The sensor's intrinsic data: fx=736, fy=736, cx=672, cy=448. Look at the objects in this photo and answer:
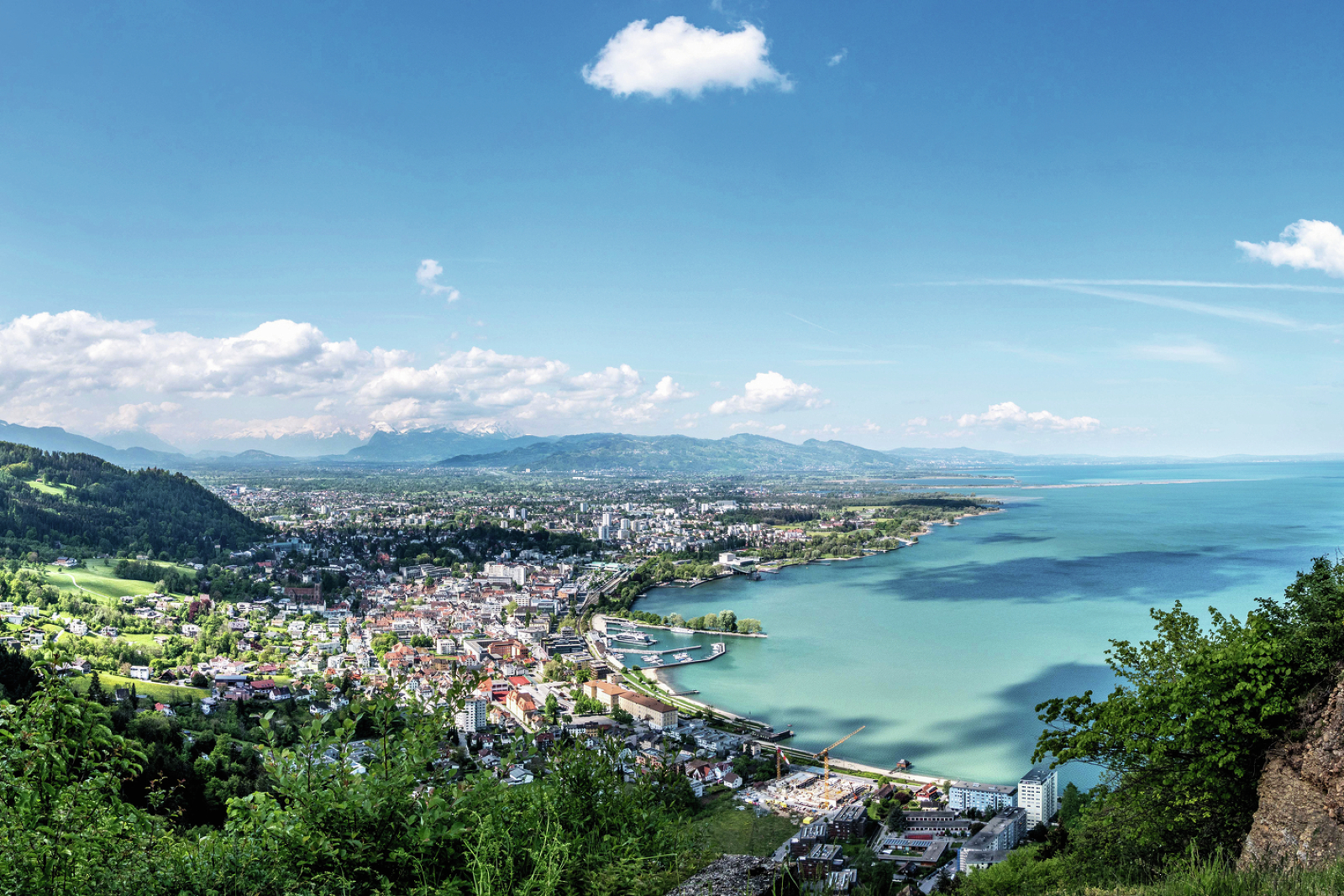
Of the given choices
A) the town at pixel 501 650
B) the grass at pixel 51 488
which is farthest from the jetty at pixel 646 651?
the grass at pixel 51 488

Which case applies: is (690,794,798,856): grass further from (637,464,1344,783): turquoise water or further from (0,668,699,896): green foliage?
(0,668,699,896): green foliage

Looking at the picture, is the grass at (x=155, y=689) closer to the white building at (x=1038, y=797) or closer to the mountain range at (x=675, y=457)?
the white building at (x=1038, y=797)

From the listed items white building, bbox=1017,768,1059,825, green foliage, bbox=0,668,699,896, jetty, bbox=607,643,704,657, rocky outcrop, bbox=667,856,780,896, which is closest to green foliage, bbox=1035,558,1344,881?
rocky outcrop, bbox=667,856,780,896

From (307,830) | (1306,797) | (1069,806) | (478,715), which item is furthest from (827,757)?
(307,830)

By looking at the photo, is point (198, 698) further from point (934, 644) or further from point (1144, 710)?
point (934, 644)

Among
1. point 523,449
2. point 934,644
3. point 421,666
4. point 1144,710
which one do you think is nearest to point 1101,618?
point 934,644
